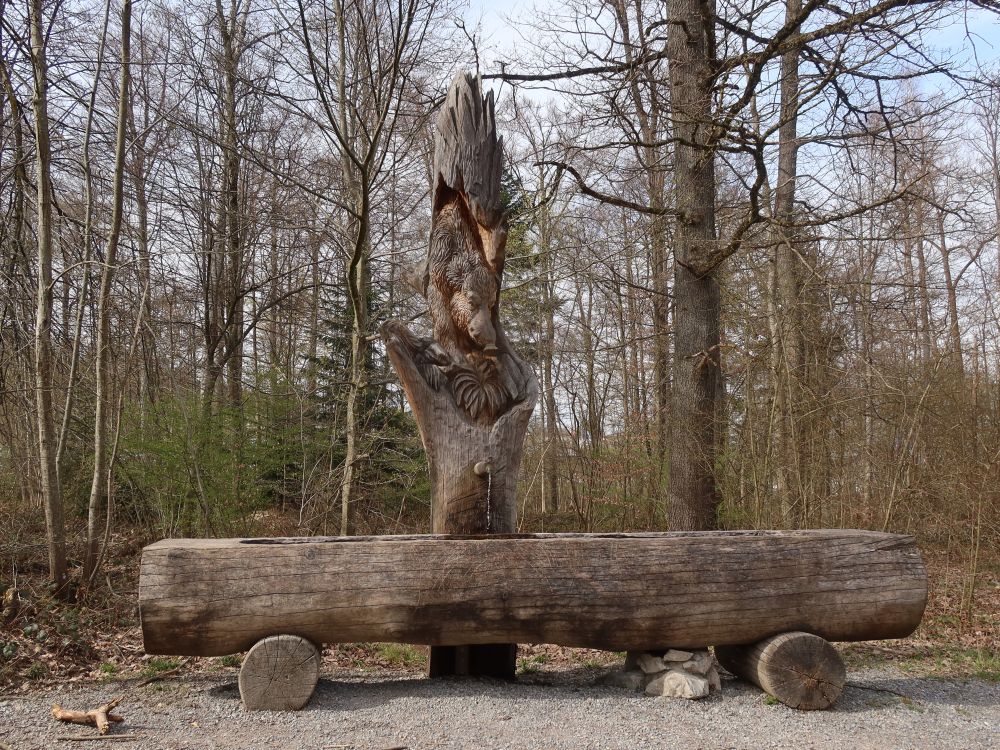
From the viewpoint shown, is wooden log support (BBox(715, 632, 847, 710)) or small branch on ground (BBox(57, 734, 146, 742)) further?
wooden log support (BBox(715, 632, 847, 710))

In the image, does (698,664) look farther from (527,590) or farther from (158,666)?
(158,666)

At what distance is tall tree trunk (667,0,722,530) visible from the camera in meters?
6.52

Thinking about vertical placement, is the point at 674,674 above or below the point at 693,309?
below

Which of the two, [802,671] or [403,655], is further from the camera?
[403,655]

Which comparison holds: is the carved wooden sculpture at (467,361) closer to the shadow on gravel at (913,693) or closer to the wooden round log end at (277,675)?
the wooden round log end at (277,675)

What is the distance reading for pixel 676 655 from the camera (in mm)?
3814

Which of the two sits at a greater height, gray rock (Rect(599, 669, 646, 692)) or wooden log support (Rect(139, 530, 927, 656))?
wooden log support (Rect(139, 530, 927, 656))

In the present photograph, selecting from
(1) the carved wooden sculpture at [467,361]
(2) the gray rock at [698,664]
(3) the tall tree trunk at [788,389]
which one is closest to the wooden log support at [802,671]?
(2) the gray rock at [698,664]

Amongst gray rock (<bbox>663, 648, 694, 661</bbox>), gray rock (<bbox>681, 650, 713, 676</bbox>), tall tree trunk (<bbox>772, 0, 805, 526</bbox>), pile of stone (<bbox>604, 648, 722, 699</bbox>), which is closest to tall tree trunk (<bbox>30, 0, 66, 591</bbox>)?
pile of stone (<bbox>604, 648, 722, 699</bbox>)

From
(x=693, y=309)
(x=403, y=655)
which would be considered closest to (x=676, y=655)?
(x=403, y=655)

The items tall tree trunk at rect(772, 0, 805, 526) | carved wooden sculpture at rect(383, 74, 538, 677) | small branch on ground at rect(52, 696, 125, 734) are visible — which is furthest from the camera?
tall tree trunk at rect(772, 0, 805, 526)

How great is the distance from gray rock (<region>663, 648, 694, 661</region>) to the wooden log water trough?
0.43 feet

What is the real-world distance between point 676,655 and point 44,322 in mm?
4898

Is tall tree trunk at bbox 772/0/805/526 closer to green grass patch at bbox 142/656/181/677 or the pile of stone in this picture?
the pile of stone
